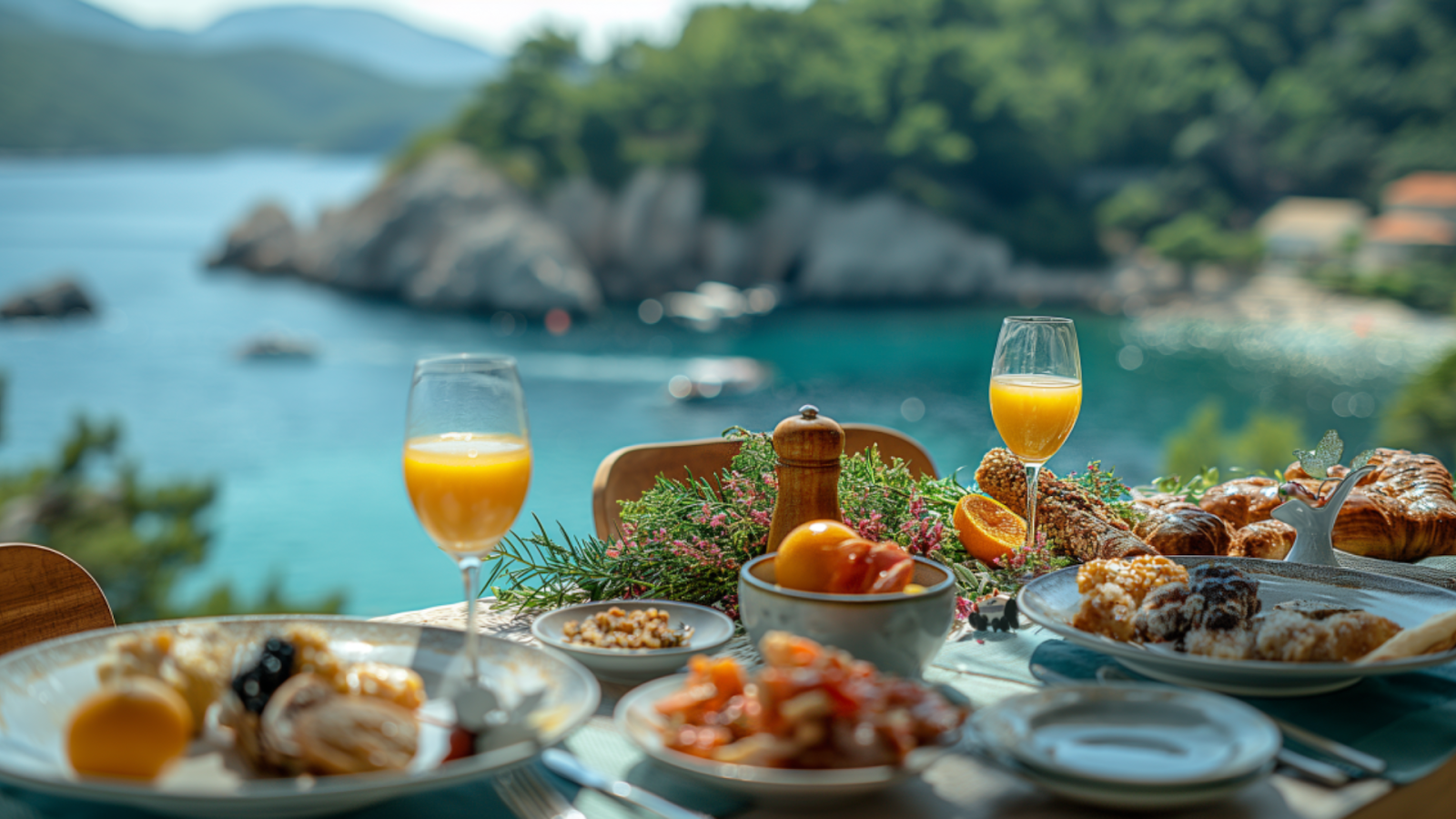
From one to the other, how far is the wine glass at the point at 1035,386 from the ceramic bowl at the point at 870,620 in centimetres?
51

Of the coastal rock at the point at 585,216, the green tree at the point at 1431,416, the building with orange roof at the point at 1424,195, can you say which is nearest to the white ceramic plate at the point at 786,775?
the green tree at the point at 1431,416

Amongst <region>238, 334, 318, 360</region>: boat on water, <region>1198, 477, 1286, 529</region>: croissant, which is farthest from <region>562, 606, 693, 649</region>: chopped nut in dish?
<region>238, 334, 318, 360</region>: boat on water

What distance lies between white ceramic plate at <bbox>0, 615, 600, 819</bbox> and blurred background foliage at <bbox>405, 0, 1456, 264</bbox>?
3569cm

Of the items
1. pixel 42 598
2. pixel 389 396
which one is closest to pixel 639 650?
pixel 42 598

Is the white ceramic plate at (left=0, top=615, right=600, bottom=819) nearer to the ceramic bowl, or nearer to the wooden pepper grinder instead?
the ceramic bowl

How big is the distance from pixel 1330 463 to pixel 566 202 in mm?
A: 35340

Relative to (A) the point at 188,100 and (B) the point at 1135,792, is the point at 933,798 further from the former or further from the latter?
(A) the point at 188,100

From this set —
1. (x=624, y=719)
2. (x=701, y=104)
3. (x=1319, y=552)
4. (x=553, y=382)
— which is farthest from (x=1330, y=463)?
(x=701, y=104)

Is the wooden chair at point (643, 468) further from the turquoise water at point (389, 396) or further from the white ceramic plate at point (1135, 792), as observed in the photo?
the turquoise water at point (389, 396)

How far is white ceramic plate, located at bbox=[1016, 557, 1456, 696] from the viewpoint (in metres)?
1.03

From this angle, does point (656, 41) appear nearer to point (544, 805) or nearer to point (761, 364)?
point (761, 364)

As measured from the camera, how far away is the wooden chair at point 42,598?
1.44 meters

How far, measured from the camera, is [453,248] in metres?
33.5

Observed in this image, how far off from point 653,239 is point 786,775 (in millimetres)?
36434
